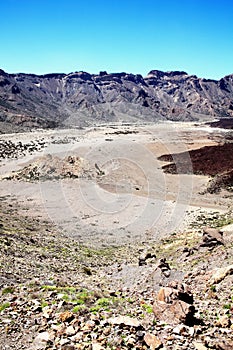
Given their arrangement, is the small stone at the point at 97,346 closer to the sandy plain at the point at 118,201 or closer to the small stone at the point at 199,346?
the small stone at the point at 199,346

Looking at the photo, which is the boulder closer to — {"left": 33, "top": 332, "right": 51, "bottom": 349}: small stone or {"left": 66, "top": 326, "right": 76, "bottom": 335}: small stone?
{"left": 66, "top": 326, "right": 76, "bottom": 335}: small stone

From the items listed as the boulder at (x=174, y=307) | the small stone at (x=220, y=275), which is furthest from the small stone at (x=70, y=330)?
the small stone at (x=220, y=275)

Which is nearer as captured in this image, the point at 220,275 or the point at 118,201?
the point at 220,275

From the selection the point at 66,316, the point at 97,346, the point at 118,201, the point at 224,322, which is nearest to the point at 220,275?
the point at 224,322

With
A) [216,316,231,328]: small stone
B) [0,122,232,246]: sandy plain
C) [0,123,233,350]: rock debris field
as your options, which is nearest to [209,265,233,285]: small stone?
[0,123,233,350]: rock debris field

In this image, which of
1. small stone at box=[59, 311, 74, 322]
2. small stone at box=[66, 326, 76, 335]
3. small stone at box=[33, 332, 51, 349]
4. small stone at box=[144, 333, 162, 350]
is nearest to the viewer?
small stone at box=[144, 333, 162, 350]

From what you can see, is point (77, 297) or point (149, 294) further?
point (149, 294)

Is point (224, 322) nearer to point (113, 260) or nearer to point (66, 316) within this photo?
point (66, 316)

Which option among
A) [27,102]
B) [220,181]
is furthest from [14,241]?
[27,102]

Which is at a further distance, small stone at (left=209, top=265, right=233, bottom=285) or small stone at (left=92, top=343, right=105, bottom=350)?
small stone at (left=209, top=265, right=233, bottom=285)

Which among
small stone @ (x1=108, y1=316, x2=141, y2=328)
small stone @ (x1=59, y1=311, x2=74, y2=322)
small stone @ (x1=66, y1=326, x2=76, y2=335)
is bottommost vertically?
small stone @ (x1=66, y1=326, x2=76, y2=335)

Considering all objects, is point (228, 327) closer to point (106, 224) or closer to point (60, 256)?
point (60, 256)
